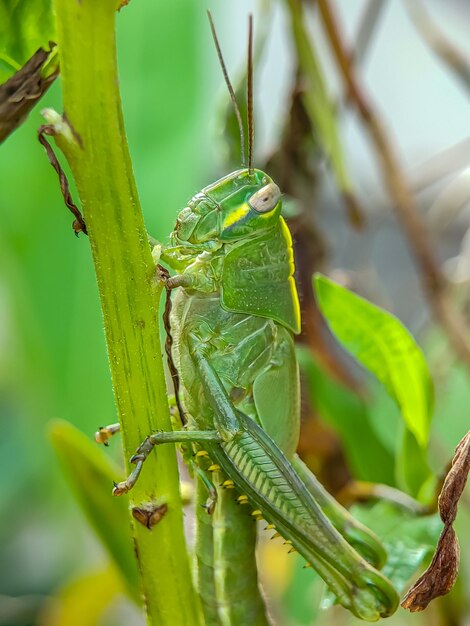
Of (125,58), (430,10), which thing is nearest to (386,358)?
(125,58)

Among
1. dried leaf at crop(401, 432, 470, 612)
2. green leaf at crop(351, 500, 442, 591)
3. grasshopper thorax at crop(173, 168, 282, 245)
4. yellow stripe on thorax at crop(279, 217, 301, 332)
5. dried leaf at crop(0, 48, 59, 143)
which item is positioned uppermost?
dried leaf at crop(0, 48, 59, 143)

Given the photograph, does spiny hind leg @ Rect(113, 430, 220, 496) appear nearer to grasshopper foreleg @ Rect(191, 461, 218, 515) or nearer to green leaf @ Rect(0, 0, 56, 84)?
grasshopper foreleg @ Rect(191, 461, 218, 515)

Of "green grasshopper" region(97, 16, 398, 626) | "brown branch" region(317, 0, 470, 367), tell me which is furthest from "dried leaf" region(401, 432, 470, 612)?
"brown branch" region(317, 0, 470, 367)

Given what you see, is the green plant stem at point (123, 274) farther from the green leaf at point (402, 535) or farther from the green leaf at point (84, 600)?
the green leaf at point (84, 600)

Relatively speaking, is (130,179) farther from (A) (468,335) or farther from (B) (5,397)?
(B) (5,397)

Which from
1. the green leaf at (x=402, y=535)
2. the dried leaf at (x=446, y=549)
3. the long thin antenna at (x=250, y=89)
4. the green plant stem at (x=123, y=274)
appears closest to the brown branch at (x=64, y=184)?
the green plant stem at (x=123, y=274)

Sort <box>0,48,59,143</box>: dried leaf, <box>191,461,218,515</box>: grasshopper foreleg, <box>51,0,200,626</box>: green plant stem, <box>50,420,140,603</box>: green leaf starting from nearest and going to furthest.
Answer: <box>51,0,200,626</box>: green plant stem
<box>0,48,59,143</box>: dried leaf
<box>191,461,218,515</box>: grasshopper foreleg
<box>50,420,140,603</box>: green leaf

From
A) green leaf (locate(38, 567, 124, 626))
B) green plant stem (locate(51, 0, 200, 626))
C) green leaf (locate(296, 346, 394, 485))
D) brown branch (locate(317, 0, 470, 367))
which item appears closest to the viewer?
green plant stem (locate(51, 0, 200, 626))
